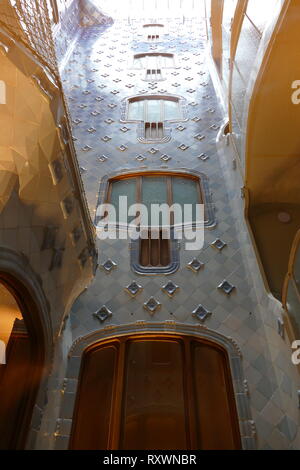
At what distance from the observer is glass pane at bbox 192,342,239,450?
14.7 ft

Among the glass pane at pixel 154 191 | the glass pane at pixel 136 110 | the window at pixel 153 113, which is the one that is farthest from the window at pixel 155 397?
the glass pane at pixel 136 110

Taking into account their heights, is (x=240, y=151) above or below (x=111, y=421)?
above

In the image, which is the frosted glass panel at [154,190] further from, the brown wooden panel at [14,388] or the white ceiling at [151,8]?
the white ceiling at [151,8]

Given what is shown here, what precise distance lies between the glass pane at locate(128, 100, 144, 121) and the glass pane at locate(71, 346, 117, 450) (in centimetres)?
742

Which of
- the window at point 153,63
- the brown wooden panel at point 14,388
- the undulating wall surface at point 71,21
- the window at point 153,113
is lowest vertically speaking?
the brown wooden panel at point 14,388

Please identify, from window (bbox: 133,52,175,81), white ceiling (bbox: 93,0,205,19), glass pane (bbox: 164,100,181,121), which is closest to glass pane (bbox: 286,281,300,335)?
glass pane (bbox: 164,100,181,121)

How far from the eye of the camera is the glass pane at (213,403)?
4473mm

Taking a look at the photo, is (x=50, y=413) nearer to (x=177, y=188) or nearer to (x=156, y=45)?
(x=177, y=188)

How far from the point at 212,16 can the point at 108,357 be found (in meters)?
13.0

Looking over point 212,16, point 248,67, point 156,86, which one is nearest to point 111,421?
point 248,67

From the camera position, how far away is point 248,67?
6.10 meters

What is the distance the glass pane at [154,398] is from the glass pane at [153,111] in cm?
721

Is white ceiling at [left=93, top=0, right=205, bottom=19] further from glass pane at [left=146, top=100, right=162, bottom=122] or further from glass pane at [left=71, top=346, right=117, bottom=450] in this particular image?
glass pane at [left=71, top=346, right=117, bottom=450]

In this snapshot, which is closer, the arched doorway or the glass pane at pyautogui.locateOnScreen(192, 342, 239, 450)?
the arched doorway
